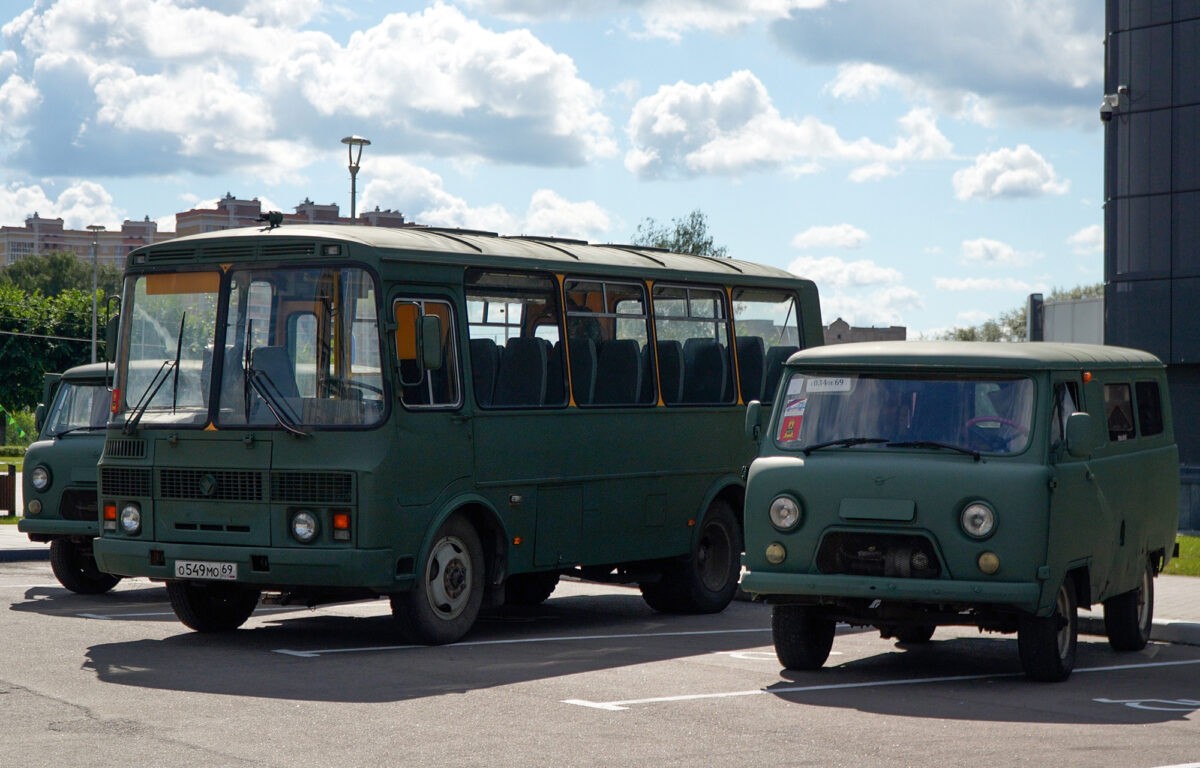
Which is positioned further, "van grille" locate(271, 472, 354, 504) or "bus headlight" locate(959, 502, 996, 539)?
"van grille" locate(271, 472, 354, 504)

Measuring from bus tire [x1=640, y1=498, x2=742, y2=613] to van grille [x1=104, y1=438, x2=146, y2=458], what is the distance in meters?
4.96

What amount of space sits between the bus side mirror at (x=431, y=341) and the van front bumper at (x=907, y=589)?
2953 mm

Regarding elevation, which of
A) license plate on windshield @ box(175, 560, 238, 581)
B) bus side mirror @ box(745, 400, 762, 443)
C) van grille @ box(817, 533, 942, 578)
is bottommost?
license plate on windshield @ box(175, 560, 238, 581)

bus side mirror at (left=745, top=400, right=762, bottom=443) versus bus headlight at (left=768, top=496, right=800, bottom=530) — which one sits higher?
bus side mirror at (left=745, top=400, right=762, bottom=443)

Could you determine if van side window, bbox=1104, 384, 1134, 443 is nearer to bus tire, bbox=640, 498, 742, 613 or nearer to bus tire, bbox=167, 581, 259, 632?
bus tire, bbox=640, 498, 742, 613

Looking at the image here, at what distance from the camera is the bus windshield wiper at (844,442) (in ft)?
37.3

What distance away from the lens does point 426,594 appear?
12836mm

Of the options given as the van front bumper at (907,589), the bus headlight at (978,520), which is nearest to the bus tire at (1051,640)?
the van front bumper at (907,589)

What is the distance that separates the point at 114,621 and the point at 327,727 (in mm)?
5898

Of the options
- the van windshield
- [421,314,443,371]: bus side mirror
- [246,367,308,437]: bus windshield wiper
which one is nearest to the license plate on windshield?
[246,367,308,437]: bus windshield wiper

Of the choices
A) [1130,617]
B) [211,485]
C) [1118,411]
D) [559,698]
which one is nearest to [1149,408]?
[1118,411]

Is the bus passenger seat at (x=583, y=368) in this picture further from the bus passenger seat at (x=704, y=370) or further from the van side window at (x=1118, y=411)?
the van side window at (x=1118, y=411)

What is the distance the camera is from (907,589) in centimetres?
1088

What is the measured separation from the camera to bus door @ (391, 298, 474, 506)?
12.7 meters
